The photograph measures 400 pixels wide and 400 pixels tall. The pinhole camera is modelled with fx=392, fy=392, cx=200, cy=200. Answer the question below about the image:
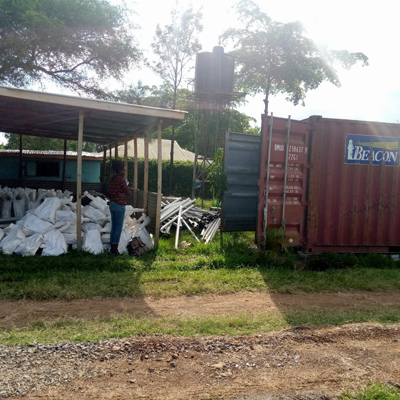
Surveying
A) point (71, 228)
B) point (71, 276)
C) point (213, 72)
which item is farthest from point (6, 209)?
point (213, 72)

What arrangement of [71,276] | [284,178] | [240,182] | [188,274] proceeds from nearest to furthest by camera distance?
[71,276], [188,274], [284,178], [240,182]

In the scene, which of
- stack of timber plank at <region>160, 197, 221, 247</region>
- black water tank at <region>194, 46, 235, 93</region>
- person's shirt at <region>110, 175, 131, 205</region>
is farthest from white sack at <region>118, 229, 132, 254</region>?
black water tank at <region>194, 46, 235, 93</region>

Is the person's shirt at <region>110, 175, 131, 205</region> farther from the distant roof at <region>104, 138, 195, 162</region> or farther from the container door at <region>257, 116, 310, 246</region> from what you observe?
the distant roof at <region>104, 138, 195, 162</region>

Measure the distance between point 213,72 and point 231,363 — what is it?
533 inches

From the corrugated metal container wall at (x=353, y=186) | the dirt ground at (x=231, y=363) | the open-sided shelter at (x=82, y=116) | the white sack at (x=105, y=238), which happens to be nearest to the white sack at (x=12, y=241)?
the open-sided shelter at (x=82, y=116)

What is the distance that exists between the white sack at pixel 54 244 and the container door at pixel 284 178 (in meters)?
3.83

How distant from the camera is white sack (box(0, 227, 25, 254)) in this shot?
724 cm

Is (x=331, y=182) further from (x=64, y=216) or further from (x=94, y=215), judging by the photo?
(x=64, y=216)

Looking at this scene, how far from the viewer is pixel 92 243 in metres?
7.77

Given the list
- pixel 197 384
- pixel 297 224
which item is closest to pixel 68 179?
pixel 297 224

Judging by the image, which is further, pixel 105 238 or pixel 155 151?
pixel 155 151

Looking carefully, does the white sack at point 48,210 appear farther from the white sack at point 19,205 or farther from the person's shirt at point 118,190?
the white sack at point 19,205

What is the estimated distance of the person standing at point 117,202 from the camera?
761cm

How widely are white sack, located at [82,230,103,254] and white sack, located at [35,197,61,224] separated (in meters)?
0.83
